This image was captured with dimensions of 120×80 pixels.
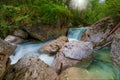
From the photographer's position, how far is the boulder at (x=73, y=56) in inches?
233

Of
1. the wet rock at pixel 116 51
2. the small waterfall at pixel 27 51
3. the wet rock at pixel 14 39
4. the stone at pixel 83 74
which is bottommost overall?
the small waterfall at pixel 27 51

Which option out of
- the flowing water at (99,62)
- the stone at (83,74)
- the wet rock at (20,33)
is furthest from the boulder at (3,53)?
the wet rock at (20,33)

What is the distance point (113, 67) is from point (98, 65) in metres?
0.52

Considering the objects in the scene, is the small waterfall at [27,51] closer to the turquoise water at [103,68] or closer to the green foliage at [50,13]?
the green foliage at [50,13]

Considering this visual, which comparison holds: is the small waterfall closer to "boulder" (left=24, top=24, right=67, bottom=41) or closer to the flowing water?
the flowing water

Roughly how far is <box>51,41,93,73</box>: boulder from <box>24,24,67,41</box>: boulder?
12.2 feet

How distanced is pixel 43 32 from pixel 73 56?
14.7 feet

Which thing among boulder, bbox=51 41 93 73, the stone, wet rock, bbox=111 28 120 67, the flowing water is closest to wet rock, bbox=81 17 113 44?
the flowing water

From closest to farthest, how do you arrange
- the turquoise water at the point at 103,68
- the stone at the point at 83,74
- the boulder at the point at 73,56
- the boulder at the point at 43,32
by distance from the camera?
the stone at the point at 83,74
the turquoise water at the point at 103,68
the boulder at the point at 73,56
the boulder at the point at 43,32

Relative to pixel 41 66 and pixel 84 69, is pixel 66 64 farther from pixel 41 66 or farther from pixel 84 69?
pixel 41 66

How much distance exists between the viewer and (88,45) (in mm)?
6680

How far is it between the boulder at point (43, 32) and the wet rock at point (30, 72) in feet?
17.1

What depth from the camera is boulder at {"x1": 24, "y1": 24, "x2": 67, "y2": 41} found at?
10078mm

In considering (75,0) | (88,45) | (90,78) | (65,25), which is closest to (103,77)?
(90,78)
